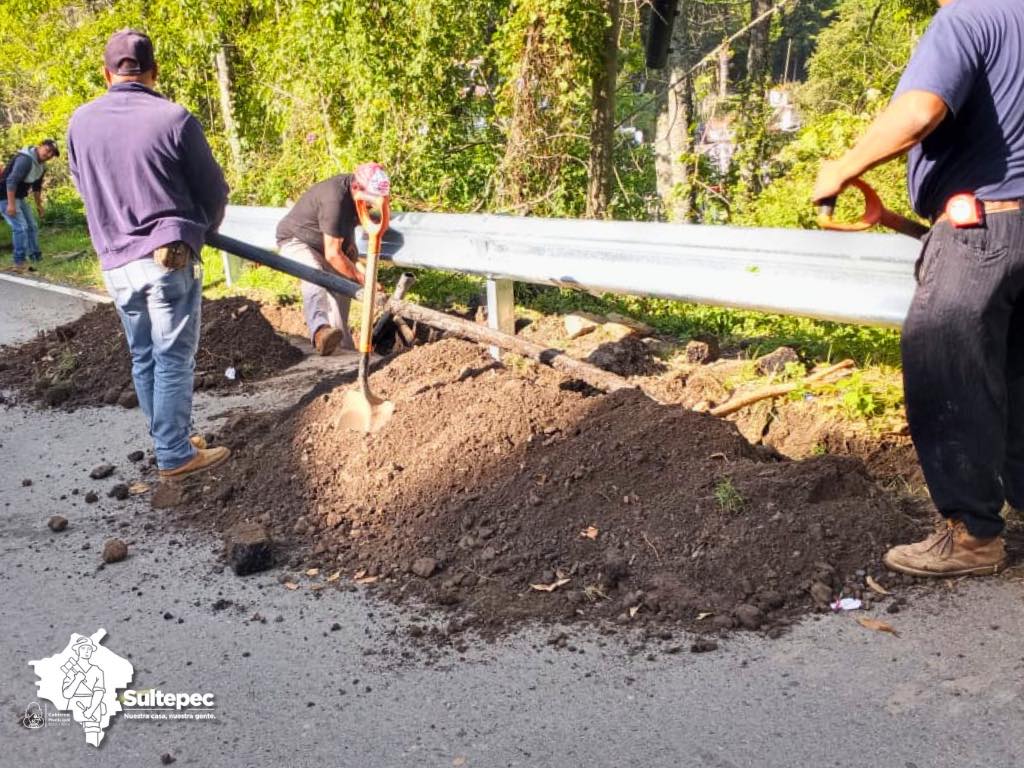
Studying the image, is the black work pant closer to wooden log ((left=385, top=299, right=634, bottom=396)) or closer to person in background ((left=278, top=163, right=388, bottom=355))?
wooden log ((left=385, top=299, right=634, bottom=396))

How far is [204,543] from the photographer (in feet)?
14.5

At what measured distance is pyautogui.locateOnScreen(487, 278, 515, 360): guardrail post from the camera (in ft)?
20.4

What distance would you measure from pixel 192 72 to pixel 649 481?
11503 millimetres

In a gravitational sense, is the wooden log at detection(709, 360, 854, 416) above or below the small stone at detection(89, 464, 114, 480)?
above

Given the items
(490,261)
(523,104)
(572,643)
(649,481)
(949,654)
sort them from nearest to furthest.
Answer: (949,654) < (572,643) < (649,481) < (490,261) < (523,104)

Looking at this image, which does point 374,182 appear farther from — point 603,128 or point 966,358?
point 603,128

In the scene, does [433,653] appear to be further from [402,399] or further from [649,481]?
[402,399]

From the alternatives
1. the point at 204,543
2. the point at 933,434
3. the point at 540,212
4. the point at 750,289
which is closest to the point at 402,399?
the point at 204,543

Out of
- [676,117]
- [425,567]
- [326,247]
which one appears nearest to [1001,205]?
[425,567]

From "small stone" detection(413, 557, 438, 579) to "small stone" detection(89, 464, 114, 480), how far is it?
223 centimetres

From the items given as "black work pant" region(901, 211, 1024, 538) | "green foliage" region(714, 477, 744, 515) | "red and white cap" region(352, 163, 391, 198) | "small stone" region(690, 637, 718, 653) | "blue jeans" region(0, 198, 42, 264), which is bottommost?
"blue jeans" region(0, 198, 42, 264)

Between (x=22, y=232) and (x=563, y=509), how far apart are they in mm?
13015

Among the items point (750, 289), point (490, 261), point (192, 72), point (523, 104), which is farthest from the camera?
point (192, 72)

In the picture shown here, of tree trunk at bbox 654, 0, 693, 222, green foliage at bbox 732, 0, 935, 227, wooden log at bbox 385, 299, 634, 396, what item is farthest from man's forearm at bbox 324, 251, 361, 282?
tree trunk at bbox 654, 0, 693, 222
